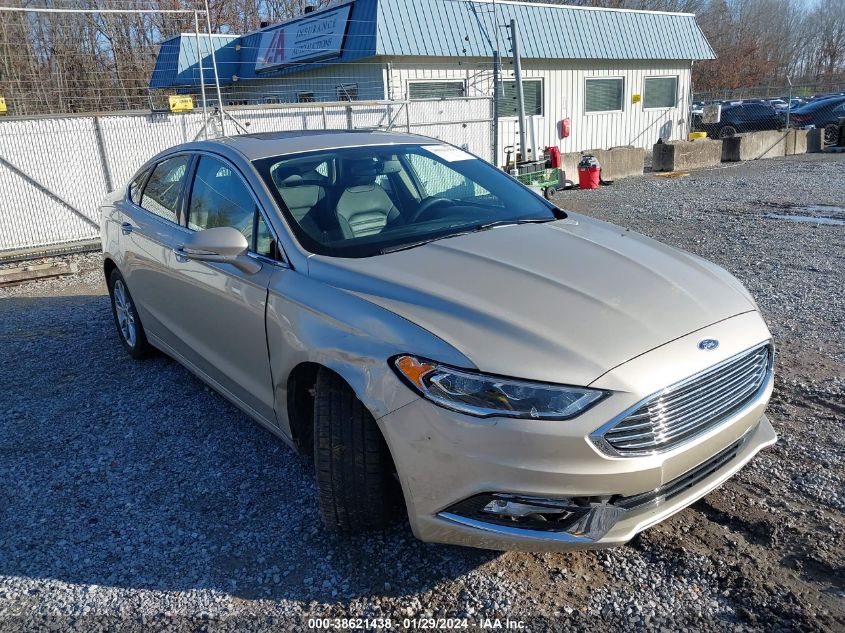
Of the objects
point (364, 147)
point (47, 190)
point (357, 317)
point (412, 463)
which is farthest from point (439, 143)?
point (47, 190)

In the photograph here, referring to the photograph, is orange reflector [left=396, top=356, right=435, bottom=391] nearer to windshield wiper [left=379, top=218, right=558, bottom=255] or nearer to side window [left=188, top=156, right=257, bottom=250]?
windshield wiper [left=379, top=218, right=558, bottom=255]

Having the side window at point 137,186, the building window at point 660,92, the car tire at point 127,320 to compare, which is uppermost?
the building window at point 660,92

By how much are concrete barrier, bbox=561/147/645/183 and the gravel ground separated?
1228 cm

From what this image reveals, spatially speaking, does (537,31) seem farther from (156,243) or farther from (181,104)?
(156,243)

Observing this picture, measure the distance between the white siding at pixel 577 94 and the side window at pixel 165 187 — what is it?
454 inches

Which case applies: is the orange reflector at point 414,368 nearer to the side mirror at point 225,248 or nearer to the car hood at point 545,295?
the car hood at point 545,295

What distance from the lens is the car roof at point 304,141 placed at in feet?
12.5

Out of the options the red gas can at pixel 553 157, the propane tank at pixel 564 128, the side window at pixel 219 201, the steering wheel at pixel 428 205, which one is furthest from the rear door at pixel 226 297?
the propane tank at pixel 564 128

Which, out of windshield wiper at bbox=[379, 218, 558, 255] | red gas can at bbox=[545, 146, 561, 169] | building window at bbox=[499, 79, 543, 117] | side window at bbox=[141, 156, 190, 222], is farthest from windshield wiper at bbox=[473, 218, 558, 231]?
building window at bbox=[499, 79, 543, 117]

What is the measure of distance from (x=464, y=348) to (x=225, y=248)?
1460 millimetres

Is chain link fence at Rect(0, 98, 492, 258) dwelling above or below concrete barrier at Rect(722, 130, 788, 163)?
above

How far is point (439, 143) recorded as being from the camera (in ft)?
14.6

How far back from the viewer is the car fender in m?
2.47

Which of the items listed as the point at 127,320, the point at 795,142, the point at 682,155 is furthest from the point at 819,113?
the point at 127,320
